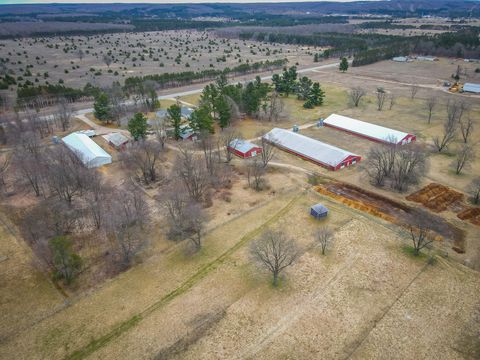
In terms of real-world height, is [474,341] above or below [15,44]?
below

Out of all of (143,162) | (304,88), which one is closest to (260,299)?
(143,162)

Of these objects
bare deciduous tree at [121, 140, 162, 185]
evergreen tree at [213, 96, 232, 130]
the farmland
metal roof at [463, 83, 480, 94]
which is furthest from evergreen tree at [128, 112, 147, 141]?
metal roof at [463, 83, 480, 94]

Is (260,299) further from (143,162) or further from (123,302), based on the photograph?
(143,162)

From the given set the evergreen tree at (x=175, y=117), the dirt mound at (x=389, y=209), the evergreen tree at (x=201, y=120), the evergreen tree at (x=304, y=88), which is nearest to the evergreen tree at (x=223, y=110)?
the evergreen tree at (x=201, y=120)

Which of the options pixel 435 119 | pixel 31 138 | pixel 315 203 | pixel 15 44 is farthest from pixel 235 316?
pixel 15 44

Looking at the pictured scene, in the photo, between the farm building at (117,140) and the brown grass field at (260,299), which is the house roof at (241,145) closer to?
the brown grass field at (260,299)

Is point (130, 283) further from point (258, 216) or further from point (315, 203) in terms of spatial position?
point (315, 203)

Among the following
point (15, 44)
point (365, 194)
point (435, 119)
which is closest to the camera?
point (365, 194)
